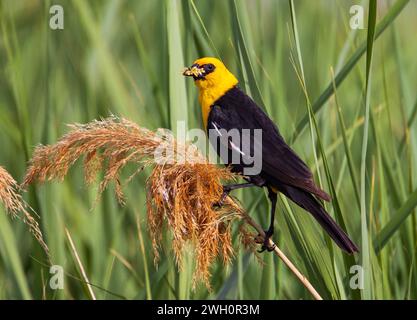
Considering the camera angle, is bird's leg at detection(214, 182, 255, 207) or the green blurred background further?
the green blurred background

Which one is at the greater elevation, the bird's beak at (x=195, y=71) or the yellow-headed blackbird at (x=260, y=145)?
the bird's beak at (x=195, y=71)

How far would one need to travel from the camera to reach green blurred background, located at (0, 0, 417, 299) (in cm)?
181

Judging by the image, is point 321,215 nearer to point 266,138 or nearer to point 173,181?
point 266,138

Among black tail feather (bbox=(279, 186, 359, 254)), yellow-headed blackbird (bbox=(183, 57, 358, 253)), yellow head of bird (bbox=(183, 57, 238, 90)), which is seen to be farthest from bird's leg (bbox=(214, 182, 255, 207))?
yellow head of bird (bbox=(183, 57, 238, 90))

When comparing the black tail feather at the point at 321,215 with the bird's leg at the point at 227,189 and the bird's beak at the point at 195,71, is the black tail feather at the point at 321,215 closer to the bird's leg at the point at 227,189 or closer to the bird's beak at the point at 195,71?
the bird's leg at the point at 227,189

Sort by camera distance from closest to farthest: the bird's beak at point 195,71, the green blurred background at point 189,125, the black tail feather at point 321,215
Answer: the black tail feather at point 321,215, the green blurred background at point 189,125, the bird's beak at point 195,71

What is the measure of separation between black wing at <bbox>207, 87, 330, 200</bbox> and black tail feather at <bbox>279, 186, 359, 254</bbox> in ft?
0.12

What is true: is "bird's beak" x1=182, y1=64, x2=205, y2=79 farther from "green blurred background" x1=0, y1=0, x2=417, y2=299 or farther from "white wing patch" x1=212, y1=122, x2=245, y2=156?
"white wing patch" x1=212, y1=122, x2=245, y2=156

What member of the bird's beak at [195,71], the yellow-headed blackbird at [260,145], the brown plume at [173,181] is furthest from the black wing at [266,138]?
the brown plume at [173,181]

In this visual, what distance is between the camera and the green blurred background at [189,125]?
5.95 ft

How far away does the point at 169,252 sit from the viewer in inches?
82.0

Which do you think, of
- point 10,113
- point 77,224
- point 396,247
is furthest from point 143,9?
point 396,247

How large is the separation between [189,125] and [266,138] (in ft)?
0.93

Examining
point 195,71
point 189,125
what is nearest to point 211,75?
point 195,71
